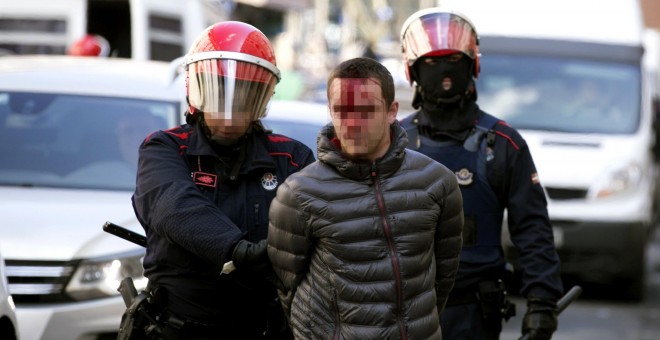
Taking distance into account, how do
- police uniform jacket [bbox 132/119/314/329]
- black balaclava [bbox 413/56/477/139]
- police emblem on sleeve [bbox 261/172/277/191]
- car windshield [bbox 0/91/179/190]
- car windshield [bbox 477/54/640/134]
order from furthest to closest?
car windshield [bbox 477/54/640/134], car windshield [bbox 0/91/179/190], black balaclava [bbox 413/56/477/139], police emblem on sleeve [bbox 261/172/277/191], police uniform jacket [bbox 132/119/314/329]

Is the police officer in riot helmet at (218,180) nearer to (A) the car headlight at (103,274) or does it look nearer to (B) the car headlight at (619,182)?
(A) the car headlight at (103,274)

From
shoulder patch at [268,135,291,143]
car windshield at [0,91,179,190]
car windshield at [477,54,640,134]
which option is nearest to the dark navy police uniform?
shoulder patch at [268,135,291,143]

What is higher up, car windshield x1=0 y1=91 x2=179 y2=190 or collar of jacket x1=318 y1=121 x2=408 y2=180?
collar of jacket x1=318 y1=121 x2=408 y2=180

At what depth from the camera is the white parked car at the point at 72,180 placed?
20.5ft

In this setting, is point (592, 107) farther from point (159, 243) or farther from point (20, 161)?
point (159, 243)

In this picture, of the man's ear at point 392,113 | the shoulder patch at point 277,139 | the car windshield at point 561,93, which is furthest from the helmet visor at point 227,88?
the car windshield at point 561,93

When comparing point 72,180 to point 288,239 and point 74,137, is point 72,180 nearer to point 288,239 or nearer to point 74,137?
point 74,137

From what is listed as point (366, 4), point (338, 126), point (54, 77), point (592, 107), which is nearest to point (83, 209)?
point (54, 77)

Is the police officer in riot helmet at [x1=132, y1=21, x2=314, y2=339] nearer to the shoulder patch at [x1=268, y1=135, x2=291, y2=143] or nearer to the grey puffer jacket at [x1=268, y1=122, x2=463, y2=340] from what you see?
the shoulder patch at [x1=268, y1=135, x2=291, y2=143]

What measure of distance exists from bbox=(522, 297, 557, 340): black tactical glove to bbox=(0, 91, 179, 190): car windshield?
2.73 m

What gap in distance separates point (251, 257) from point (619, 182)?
335 inches

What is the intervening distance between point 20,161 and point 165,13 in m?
A: 7.03

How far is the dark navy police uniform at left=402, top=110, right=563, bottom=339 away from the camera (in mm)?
4953

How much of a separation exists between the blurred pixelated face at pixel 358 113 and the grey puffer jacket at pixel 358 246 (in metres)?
0.05
